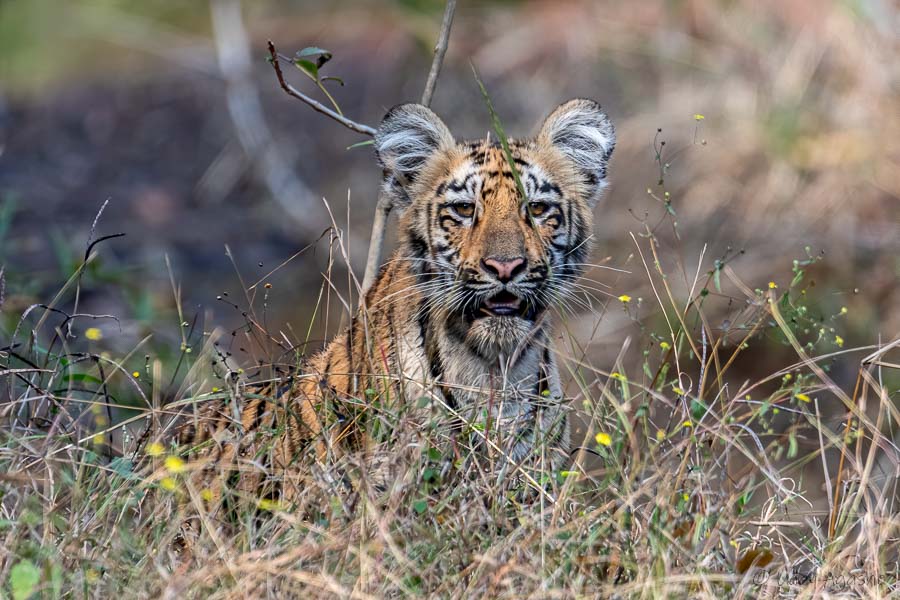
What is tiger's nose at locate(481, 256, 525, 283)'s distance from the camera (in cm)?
419

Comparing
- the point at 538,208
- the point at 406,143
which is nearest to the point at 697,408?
the point at 538,208

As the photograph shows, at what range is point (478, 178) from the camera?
4.63 metres

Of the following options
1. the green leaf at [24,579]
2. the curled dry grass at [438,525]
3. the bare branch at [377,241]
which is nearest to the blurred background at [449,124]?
the bare branch at [377,241]

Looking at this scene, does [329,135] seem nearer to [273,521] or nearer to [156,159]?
[156,159]

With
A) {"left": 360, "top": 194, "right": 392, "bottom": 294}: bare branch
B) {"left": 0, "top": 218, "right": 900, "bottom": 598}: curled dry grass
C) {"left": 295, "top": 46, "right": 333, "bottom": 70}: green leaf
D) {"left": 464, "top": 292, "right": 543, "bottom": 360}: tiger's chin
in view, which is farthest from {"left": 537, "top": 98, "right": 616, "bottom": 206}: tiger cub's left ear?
{"left": 0, "top": 218, "right": 900, "bottom": 598}: curled dry grass

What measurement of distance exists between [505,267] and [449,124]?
6.92 meters

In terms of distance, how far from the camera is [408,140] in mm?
4777

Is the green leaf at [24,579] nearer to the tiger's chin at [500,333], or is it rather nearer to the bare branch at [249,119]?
the tiger's chin at [500,333]

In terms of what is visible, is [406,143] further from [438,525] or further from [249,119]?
[249,119]

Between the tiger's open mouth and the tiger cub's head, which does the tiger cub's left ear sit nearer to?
the tiger cub's head

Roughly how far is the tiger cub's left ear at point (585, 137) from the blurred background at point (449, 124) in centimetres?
320

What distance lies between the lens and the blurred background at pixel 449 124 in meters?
9.25

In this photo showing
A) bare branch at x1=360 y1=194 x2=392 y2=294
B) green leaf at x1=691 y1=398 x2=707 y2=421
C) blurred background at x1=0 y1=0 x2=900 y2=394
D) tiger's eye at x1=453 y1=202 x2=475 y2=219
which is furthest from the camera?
blurred background at x1=0 y1=0 x2=900 y2=394

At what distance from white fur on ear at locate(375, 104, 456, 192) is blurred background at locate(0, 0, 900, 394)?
2873 millimetres
